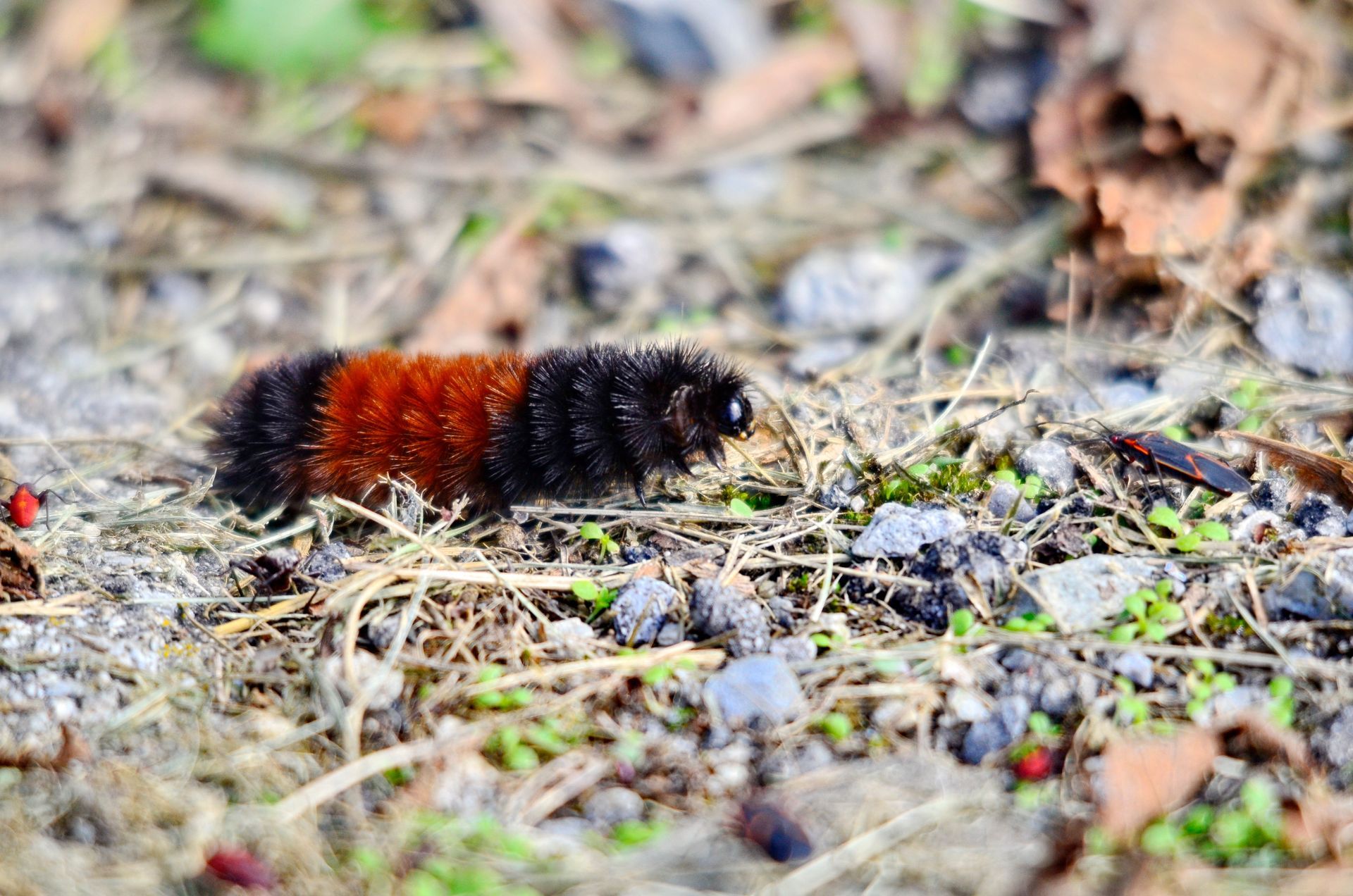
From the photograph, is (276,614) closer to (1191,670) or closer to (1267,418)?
(1191,670)

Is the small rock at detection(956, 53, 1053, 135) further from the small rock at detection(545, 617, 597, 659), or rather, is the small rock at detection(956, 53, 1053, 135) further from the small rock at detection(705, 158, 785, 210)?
the small rock at detection(545, 617, 597, 659)

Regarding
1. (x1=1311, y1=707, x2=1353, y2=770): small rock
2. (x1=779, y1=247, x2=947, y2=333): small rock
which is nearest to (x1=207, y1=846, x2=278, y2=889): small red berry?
(x1=1311, y1=707, x2=1353, y2=770): small rock

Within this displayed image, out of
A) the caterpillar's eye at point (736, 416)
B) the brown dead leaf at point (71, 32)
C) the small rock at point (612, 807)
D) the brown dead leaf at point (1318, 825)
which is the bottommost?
the brown dead leaf at point (1318, 825)

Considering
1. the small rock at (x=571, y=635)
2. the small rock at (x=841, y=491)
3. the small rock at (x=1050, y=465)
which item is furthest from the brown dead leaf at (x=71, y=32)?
the small rock at (x=1050, y=465)

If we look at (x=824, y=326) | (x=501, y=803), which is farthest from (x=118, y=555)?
(x=824, y=326)

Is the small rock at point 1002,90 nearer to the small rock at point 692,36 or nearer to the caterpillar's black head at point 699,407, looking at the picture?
the small rock at point 692,36
